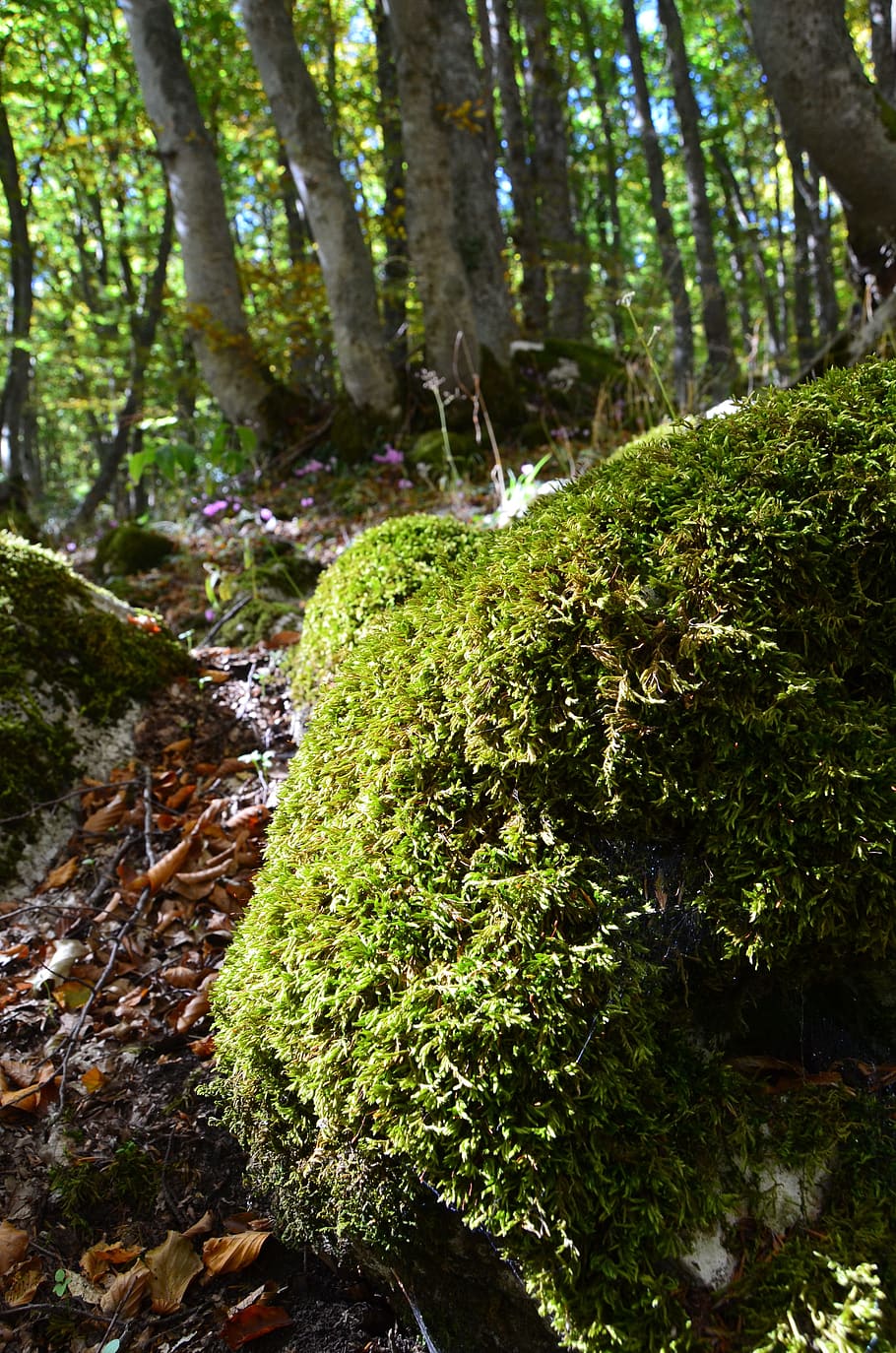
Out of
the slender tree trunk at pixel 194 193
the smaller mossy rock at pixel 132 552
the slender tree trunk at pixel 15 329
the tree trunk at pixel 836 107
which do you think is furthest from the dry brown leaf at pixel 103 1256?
the slender tree trunk at pixel 15 329

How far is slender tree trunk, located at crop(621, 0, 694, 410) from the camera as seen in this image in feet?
33.6

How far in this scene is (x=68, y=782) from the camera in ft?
9.71

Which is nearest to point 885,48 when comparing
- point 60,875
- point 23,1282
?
point 60,875

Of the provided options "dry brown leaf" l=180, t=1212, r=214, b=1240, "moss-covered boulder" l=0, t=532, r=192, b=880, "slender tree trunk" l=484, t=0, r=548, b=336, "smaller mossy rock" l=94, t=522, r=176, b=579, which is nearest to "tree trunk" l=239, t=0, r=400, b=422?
"smaller mossy rock" l=94, t=522, r=176, b=579

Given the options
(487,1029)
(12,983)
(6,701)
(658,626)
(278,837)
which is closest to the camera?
(487,1029)

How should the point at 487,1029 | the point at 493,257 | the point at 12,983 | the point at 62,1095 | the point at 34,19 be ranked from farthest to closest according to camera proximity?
the point at 34,19, the point at 493,257, the point at 12,983, the point at 62,1095, the point at 487,1029

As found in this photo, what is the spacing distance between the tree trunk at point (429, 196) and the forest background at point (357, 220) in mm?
22

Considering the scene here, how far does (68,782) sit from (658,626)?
2430 mm

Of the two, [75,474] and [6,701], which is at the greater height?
[75,474]

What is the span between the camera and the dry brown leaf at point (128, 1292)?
158cm

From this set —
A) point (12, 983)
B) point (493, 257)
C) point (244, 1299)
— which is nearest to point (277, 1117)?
point (244, 1299)

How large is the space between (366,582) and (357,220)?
20.0 feet

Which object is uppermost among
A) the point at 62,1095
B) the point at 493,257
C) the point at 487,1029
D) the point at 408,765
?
the point at 493,257

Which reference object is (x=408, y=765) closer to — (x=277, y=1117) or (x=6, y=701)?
(x=277, y=1117)
